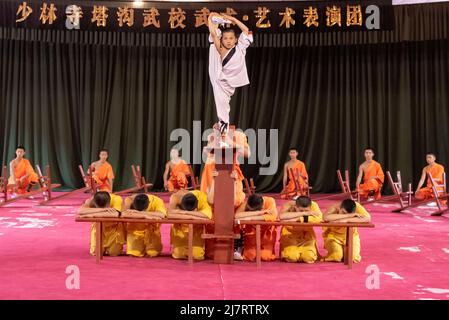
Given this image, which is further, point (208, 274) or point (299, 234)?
point (299, 234)

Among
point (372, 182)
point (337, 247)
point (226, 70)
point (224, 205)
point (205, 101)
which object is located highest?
point (205, 101)

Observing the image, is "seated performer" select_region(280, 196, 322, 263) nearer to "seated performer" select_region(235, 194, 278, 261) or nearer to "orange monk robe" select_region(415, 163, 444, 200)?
"seated performer" select_region(235, 194, 278, 261)

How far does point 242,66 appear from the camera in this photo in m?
4.88

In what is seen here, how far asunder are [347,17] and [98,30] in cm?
417

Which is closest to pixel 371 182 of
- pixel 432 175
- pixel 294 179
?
pixel 432 175

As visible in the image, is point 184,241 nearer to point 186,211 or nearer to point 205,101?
point 186,211

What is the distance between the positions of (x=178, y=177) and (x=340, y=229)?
207 inches

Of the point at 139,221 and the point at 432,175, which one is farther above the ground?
the point at 432,175

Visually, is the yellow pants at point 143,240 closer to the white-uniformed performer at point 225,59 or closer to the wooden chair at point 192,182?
the white-uniformed performer at point 225,59

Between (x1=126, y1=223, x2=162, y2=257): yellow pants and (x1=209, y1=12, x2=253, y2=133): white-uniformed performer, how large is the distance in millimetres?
1004

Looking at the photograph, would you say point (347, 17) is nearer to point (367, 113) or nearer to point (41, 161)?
point (367, 113)

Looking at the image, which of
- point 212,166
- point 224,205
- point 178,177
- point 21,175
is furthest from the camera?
point 178,177

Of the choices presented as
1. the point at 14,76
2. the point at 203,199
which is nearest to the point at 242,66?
the point at 203,199

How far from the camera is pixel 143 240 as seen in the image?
461cm
